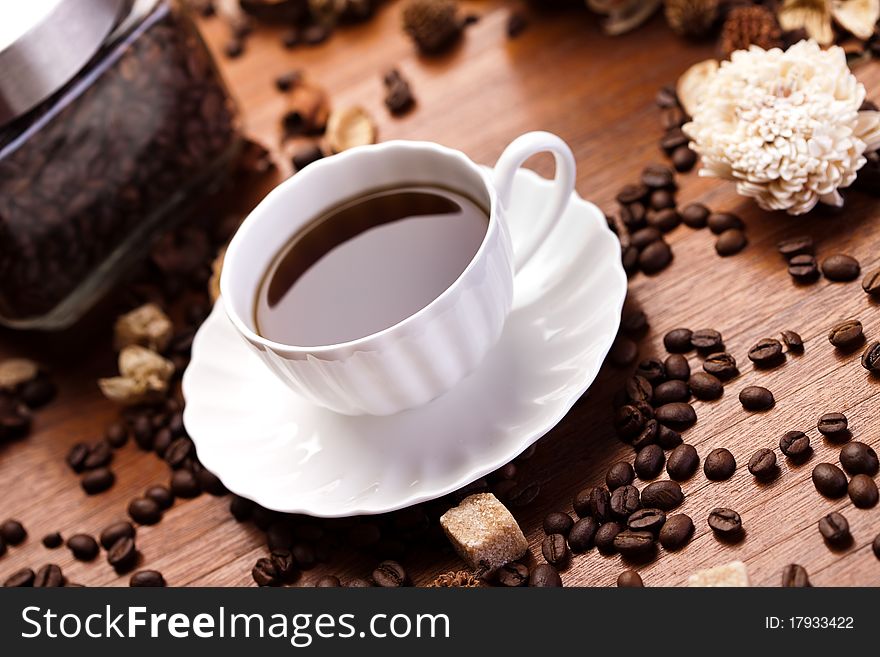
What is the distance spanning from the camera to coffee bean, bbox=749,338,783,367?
116 centimetres

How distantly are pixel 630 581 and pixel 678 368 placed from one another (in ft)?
0.93

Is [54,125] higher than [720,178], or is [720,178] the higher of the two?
[54,125]

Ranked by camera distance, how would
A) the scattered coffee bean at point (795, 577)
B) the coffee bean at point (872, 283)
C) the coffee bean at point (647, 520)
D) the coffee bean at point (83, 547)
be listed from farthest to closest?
the coffee bean at point (83, 547)
the coffee bean at point (872, 283)
the coffee bean at point (647, 520)
the scattered coffee bean at point (795, 577)

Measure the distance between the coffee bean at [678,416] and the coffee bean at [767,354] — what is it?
10 centimetres

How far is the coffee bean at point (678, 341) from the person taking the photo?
1.23 m

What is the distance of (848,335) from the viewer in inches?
44.7

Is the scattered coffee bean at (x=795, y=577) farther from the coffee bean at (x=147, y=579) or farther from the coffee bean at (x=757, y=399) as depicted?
the coffee bean at (x=147, y=579)

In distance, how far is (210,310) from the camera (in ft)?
5.02

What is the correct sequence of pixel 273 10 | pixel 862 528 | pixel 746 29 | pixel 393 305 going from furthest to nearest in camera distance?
pixel 273 10, pixel 746 29, pixel 393 305, pixel 862 528

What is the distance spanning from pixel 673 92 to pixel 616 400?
1.88ft

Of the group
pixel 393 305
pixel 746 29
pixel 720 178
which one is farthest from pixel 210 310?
pixel 746 29

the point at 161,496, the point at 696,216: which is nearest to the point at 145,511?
the point at 161,496

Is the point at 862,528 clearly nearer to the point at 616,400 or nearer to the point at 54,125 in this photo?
the point at 616,400

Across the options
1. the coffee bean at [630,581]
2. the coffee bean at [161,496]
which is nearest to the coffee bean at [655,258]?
the coffee bean at [630,581]
